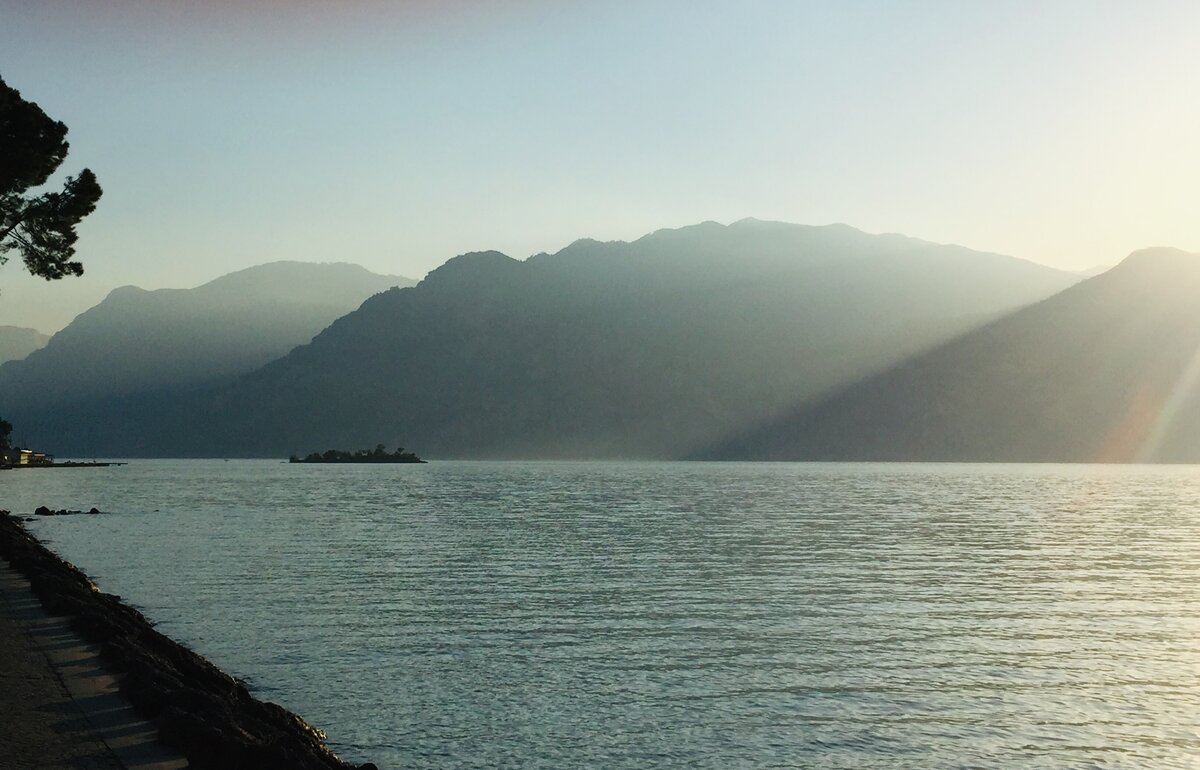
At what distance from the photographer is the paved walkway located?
1120 cm

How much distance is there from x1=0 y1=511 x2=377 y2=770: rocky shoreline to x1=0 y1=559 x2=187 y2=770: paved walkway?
0.25 metres

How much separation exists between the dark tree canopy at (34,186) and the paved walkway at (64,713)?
28.9 metres

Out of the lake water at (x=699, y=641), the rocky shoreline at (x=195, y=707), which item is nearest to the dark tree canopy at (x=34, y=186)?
the lake water at (x=699, y=641)

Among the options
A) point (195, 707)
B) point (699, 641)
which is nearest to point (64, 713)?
point (195, 707)

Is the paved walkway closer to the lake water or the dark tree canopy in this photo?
the lake water

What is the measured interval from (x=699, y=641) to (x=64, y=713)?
1579 cm

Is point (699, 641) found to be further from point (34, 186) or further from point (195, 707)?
point (34, 186)

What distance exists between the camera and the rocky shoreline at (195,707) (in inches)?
469

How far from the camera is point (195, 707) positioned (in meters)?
14.0

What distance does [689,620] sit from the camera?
96.0ft

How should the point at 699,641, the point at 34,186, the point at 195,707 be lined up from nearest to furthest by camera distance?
the point at 195,707 < the point at 699,641 < the point at 34,186

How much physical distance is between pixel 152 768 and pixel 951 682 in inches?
626

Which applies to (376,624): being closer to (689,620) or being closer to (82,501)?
→ (689,620)

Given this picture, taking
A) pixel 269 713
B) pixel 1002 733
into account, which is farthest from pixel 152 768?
pixel 1002 733
